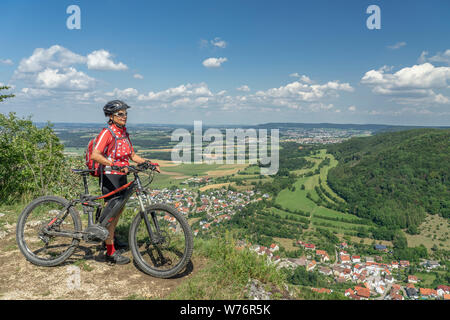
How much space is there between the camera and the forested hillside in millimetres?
54000

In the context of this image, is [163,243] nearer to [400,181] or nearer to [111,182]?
[111,182]

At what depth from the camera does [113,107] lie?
329 cm

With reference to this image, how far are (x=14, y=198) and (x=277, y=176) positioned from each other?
249 feet

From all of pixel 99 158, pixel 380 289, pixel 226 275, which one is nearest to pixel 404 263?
pixel 380 289

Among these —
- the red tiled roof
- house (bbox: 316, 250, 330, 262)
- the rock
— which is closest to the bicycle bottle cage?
the rock

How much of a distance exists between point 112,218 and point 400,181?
8325 centimetres

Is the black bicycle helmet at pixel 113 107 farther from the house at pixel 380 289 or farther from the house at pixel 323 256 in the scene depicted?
the house at pixel 323 256

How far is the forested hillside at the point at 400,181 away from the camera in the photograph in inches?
2126

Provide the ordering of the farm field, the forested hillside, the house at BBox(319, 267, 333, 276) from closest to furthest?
the house at BBox(319, 267, 333, 276) → the farm field → the forested hillside

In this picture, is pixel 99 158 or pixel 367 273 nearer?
pixel 99 158

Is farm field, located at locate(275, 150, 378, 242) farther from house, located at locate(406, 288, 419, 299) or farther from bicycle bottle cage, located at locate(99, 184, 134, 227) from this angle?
bicycle bottle cage, located at locate(99, 184, 134, 227)

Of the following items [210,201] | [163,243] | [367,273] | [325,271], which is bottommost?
[367,273]
